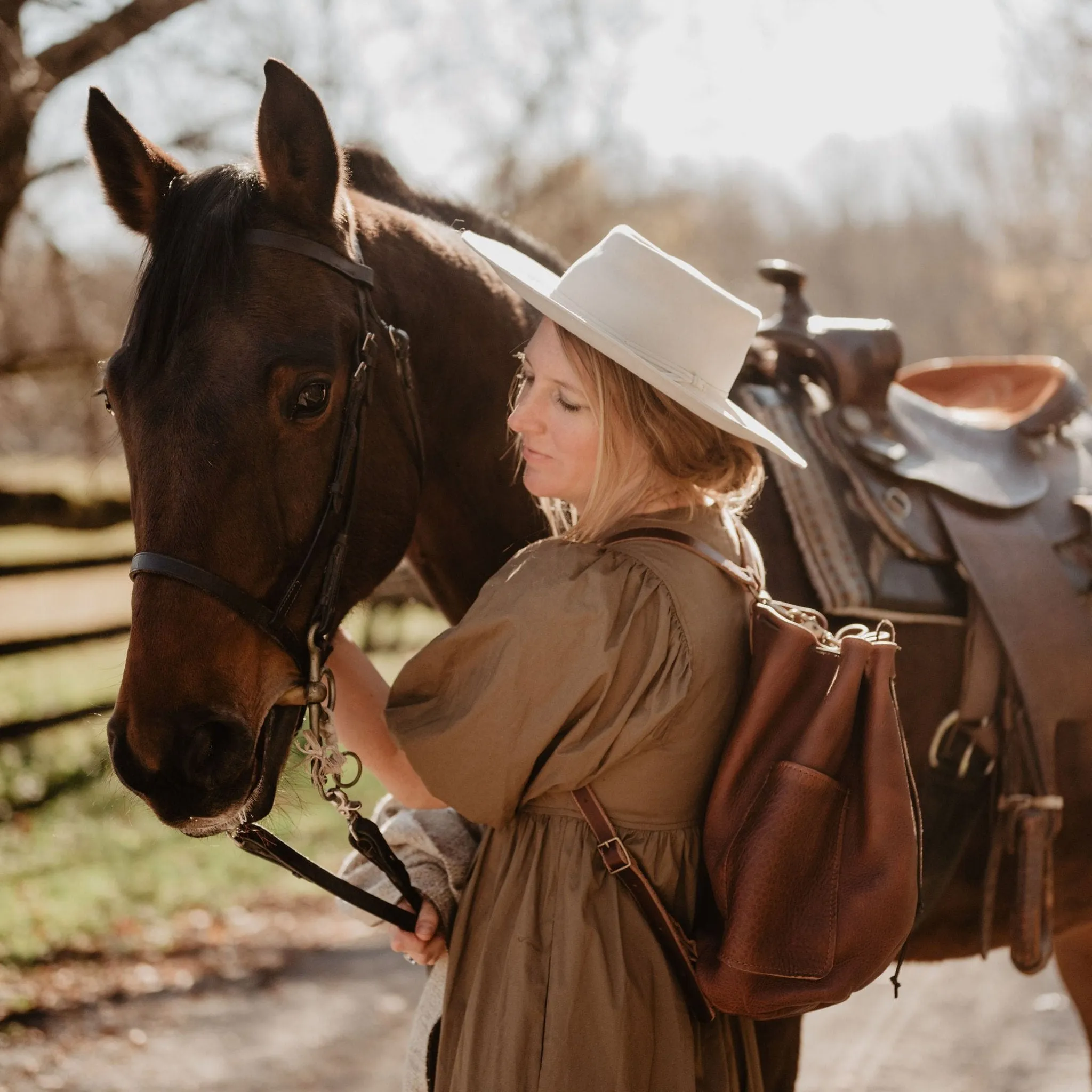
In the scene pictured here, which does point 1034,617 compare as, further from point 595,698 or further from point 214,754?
point 214,754

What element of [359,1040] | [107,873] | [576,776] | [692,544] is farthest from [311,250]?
[107,873]

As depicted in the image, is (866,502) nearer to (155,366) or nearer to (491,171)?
(155,366)

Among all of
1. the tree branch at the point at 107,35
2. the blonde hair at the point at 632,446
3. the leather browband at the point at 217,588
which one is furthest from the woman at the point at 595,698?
the tree branch at the point at 107,35

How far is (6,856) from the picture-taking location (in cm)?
496

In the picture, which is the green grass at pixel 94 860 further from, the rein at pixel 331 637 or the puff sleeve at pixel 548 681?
the puff sleeve at pixel 548 681

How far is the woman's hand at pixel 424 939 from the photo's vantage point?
171cm

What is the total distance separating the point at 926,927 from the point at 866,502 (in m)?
1.00

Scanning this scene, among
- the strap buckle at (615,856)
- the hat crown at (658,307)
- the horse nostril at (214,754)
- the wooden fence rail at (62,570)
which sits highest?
the hat crown at (658,307)

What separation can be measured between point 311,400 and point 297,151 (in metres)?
0.43

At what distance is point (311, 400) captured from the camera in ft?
5.45

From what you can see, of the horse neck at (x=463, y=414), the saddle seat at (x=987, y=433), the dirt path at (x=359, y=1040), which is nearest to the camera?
the horse neck at (x=463, y=414)

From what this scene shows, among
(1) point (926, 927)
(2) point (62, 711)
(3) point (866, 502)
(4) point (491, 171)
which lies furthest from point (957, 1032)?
(4) point (491, 171)

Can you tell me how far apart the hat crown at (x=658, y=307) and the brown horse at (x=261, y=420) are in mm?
412

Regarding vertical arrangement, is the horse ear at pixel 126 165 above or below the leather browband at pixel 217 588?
above
